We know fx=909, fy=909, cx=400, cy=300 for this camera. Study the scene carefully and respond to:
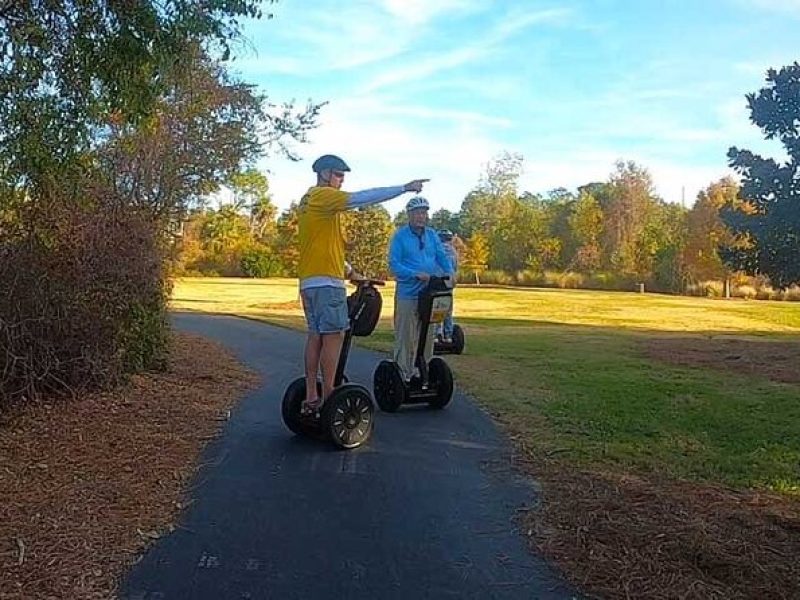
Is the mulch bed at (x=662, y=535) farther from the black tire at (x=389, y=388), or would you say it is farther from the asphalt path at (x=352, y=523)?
the black tire at (x=389, y=388)

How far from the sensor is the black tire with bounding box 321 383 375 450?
20.3 feet

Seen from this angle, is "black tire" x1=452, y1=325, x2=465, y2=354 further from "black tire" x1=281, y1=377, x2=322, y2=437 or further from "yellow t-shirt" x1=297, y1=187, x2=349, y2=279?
"yellow t-shirt" x1=297, y1=187, x2=349, y2=279

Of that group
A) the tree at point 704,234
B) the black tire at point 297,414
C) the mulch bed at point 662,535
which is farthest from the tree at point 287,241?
the mulch bed at point 662,535

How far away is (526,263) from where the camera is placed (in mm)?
65438

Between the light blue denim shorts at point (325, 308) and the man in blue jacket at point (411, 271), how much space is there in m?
1.73

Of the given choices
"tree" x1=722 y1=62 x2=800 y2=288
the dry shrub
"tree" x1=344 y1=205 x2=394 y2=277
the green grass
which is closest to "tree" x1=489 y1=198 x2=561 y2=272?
"tree" x1=344 y1=205 x2=394 y2=277

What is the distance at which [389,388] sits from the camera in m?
8.05

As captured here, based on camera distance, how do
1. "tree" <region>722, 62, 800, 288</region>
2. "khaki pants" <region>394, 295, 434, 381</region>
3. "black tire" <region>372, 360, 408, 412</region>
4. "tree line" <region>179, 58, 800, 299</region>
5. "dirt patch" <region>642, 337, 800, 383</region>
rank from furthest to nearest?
"tree line" <region>179, 58, 800, 299</region> < "dirt patch" <region>642, 337, 800, 383</region> < "tree" <region>722, 62, 800, 288</region> < "khaki pants" <region>394, 295, 434, 381</region> < "black tire" <region>372, 360, 408, 412</region>

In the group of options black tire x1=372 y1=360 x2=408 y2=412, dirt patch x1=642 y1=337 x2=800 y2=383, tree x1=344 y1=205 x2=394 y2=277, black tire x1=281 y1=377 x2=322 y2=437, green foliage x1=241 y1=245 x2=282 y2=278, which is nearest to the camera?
black tire x1=281 y1=377 x2=322 y2=437

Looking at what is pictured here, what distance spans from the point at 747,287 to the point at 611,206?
1568 cm

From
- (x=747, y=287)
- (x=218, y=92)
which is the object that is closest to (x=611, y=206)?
(x=747, y=287)

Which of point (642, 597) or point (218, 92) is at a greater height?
point (218, 92)

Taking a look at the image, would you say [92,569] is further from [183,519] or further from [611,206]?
[611,206]

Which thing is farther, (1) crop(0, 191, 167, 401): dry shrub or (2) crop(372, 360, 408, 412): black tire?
(2) crop(372, 360, 408, 412): black tire
